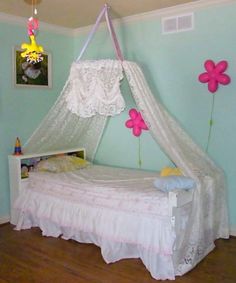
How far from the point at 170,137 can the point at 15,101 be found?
2.17 m

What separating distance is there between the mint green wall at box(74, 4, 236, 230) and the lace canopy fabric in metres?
0.30

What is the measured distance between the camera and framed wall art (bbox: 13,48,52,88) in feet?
14.4

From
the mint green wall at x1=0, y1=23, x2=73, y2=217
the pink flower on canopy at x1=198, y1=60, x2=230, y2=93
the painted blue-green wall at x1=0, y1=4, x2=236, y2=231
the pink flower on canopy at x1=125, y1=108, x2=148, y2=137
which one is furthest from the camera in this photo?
the pink flower on canopy at x1=125, y1=108, x2=148, y2=137

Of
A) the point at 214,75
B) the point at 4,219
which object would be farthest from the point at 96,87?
the point at 4,219

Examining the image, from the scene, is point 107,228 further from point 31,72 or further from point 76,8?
point 76,8

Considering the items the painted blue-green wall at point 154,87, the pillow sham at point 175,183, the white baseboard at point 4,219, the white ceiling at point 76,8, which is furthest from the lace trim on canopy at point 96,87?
the white baseboard at point 4,219

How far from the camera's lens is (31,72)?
4559 mm

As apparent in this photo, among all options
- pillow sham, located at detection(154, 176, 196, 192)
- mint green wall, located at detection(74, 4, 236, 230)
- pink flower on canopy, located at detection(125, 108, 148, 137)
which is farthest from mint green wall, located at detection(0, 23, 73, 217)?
pillow sham, located at detection(154, 176, 196, 192)

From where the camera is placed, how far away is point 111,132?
15.9 feet

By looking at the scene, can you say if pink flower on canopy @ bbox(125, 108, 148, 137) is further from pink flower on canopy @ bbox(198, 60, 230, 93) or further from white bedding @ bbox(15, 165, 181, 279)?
pink flower on canopy @ bbox(198, 60, 230, 93)

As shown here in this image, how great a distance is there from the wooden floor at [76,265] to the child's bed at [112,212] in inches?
4.6

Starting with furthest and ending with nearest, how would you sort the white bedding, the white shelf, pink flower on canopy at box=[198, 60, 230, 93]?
the white shelf, pink flower on canopy at box=[198, 60, 230, 93], the white bedding

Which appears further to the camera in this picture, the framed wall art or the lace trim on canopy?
the framed wall art

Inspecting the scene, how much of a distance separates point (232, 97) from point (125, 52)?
1.55 meters
